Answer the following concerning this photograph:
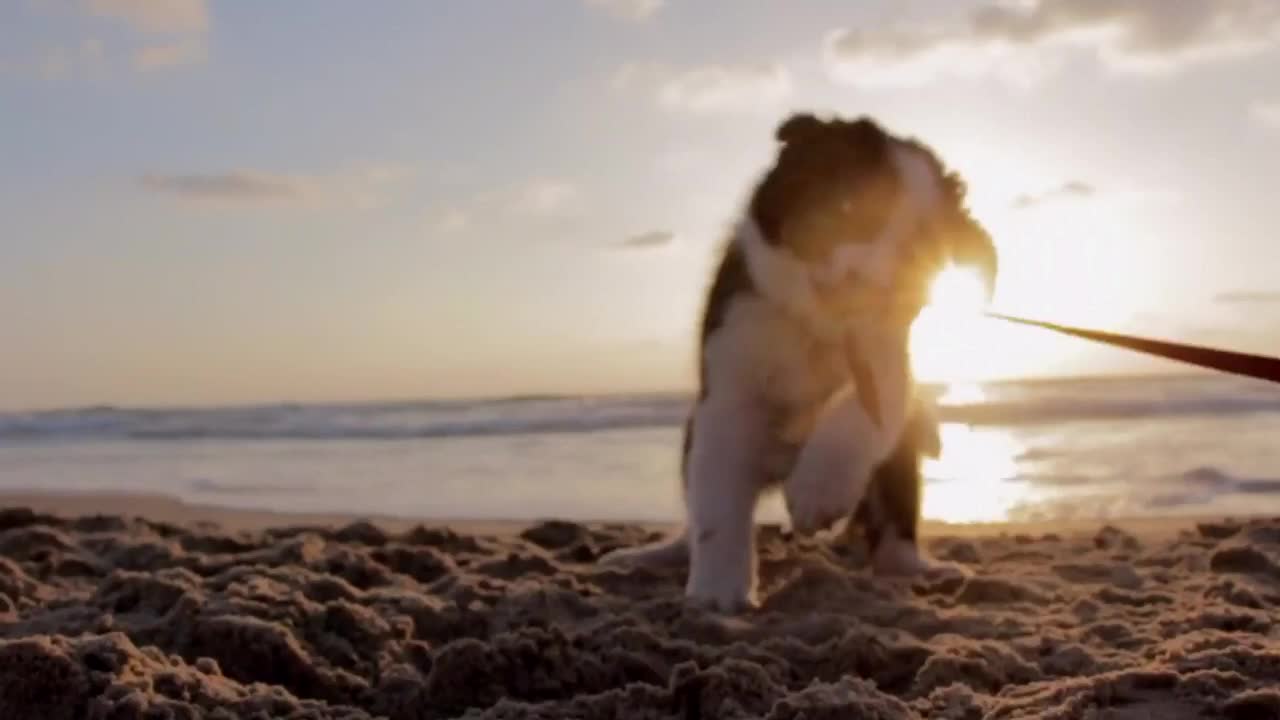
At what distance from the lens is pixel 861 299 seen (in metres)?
3.96

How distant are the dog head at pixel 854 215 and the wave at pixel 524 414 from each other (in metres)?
10.3

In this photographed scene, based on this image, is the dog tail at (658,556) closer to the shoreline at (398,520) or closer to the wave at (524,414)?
the shoreline at (398,520)

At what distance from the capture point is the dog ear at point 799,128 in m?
4.07

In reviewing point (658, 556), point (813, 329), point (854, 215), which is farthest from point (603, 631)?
point (658, 556)

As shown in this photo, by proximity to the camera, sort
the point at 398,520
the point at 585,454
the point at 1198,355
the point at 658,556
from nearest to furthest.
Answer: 1. the point at 1198,355
2. the point at 658,556
3. the point at 398,520
4. the point at 585,454

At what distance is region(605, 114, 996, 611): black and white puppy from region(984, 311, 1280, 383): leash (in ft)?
3.94

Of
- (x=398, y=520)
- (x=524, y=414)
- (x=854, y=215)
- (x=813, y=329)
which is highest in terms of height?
(x=854, y=215)

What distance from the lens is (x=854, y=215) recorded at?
12.9 ft

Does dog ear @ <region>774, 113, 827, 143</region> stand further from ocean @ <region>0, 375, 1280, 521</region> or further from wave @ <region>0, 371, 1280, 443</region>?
wave @ <region>0, 371, 1280, 443</region>

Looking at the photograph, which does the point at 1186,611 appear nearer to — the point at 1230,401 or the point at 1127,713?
the point at 1127,713

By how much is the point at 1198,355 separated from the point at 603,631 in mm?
1528

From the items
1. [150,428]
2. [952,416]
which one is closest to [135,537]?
[952,416]

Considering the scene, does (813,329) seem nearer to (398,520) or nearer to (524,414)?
(398,520)

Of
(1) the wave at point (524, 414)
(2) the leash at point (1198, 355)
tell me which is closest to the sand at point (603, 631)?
(2) the leash at point (1198, 355)
